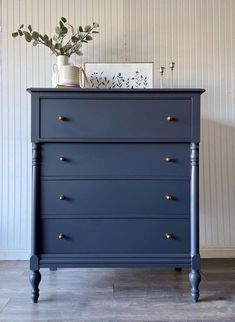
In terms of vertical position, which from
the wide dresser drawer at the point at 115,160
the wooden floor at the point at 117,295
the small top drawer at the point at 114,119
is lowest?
the wooden floor at the point at 117,295

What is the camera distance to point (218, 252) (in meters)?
2.29

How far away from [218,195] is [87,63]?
135 cm

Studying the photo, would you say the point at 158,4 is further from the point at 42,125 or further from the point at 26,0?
the point at 42,125

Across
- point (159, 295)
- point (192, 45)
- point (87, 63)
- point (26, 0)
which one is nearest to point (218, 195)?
point (159, 295)

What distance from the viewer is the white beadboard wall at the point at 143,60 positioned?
2.27 meters

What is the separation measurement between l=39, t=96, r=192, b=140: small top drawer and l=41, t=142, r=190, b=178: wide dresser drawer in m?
0.05

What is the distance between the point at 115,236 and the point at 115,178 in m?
0.30

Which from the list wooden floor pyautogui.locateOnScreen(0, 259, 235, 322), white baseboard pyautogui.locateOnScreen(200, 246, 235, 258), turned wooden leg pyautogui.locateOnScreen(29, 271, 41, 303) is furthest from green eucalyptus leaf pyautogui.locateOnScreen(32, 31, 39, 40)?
white baseboard pyautogui.locateOnScreen(200, 246, 235, 258)

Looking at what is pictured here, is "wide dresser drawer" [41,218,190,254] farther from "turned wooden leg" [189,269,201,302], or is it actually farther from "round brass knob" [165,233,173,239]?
"turned wooden leg" [189,269,201,302]

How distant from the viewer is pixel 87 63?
2.23 metres

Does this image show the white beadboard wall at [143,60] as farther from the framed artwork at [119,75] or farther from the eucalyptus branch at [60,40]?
the eucalyptus branch at [60,40]

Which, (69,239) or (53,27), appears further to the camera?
(53,27)

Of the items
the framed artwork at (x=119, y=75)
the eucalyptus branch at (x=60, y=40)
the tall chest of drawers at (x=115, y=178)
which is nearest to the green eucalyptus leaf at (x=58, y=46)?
the eucalyptus branch at (x=60, y=40)

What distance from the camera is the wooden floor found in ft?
4.80
